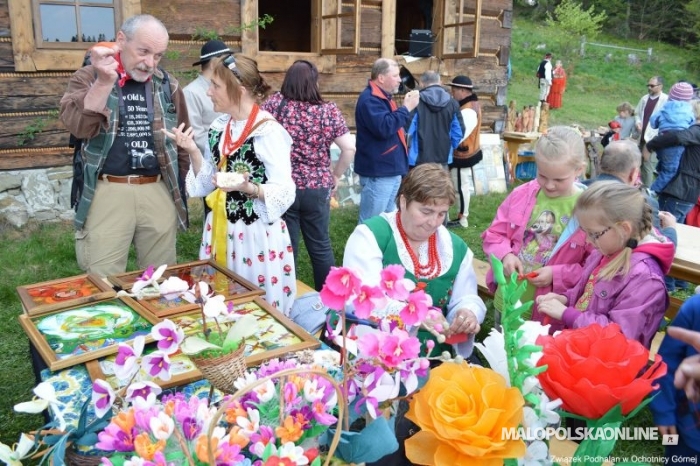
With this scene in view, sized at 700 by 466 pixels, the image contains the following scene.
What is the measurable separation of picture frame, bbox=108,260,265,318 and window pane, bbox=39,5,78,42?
351cm

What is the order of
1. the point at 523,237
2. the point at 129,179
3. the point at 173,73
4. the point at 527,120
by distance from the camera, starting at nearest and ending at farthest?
the point at 523,237, the point at 129,179, the point at 173,73, the point at 527,120

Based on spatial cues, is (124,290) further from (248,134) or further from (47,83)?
(47,83)

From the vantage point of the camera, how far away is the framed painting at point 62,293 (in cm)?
205

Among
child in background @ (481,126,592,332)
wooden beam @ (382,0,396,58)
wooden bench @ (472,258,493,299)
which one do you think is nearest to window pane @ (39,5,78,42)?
wooden beam @ (382,0,396,58)

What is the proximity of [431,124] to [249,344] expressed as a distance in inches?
172

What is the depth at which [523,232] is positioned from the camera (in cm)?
267

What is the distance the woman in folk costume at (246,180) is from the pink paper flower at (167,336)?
1.45 m

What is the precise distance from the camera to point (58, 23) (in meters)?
5.02

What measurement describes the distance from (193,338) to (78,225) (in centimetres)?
210

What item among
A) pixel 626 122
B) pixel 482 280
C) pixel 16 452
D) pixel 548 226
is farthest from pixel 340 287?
pixel 626 122

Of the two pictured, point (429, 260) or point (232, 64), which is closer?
point (429, 260)

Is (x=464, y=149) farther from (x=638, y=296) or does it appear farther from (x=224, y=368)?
(x=224, y=368)

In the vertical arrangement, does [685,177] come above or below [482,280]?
above

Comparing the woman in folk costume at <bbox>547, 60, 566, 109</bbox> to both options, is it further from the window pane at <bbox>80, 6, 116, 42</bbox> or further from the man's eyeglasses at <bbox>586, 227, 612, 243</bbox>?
the man's eyeglasses at <bbox>586, 227, 612, 243</bbox>
